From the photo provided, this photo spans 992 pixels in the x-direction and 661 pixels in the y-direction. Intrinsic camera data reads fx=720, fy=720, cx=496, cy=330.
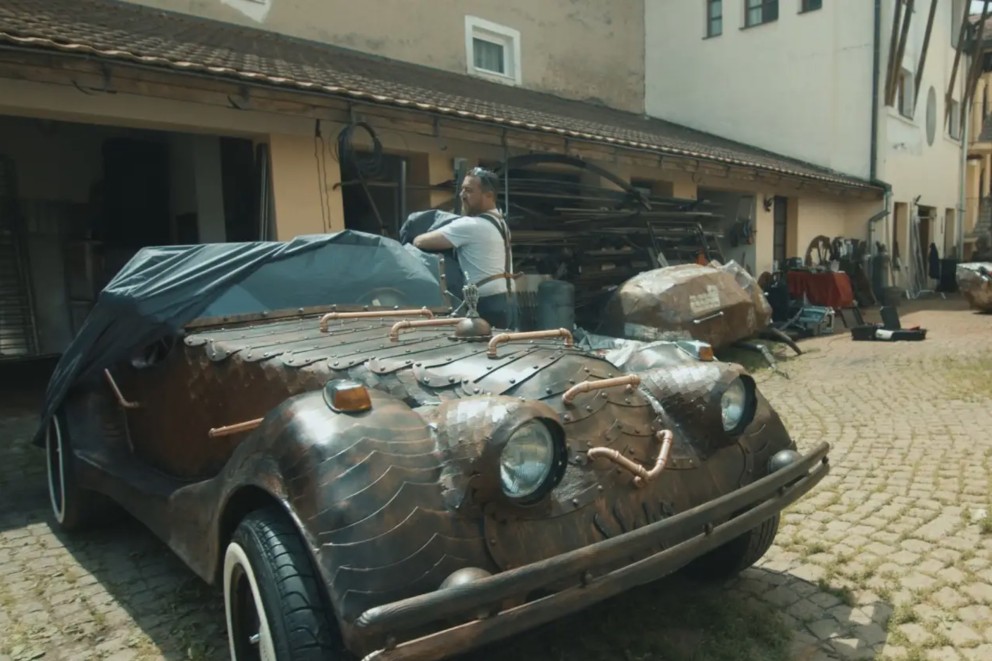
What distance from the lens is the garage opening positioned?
852 cm

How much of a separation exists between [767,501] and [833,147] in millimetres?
16725

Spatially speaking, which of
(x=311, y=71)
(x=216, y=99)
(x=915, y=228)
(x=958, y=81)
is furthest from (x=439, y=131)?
(x=958, y=81)

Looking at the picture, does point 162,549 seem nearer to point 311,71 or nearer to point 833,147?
point 311,71

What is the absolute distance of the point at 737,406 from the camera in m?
2.65

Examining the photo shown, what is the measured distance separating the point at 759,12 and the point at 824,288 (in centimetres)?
814

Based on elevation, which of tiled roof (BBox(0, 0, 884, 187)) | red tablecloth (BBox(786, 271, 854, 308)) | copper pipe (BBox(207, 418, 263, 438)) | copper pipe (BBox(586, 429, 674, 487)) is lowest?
red tablecloth (BBox(786, 271, 854, 308))

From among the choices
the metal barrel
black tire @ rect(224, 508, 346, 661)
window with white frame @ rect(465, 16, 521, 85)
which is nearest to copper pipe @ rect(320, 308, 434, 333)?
black tire @ rect(224, 508, 346, 661)

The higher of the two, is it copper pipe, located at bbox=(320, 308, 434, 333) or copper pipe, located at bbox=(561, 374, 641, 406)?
copper pipe, located at bbox=(320, 308, 434, 333)

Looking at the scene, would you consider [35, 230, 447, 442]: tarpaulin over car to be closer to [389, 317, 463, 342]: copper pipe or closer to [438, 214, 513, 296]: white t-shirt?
[438, 214, 513, 296]: white t-shirt

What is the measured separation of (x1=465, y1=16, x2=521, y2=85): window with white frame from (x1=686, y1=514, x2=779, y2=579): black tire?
1194 cm

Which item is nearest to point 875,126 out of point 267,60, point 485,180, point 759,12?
point 759,12

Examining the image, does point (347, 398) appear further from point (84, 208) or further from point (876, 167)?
point (876, 167)

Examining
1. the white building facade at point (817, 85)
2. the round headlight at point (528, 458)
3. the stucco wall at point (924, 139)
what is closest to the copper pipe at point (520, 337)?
the round headlight at point (528, 458)

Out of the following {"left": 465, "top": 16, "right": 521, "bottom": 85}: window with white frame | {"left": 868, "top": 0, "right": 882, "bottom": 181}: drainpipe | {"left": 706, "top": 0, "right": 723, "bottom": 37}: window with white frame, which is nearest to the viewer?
{"left": 465, "top": 16, "right": 521, "bottom": 85}: window with white frame
